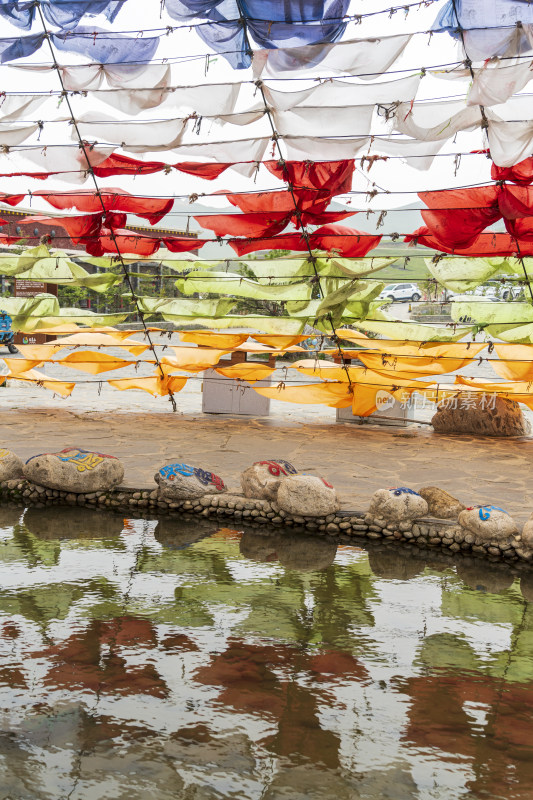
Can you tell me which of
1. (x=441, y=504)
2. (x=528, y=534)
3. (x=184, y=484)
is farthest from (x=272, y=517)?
(x=528, y=534)

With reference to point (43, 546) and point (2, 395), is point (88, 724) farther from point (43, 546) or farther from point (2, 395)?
point (2, 395)

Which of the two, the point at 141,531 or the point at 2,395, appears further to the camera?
the point at 2,395

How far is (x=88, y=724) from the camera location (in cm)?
384

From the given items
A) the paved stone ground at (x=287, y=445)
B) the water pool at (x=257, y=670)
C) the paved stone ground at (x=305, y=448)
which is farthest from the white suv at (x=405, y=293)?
the water pool at (x=257, y=670)

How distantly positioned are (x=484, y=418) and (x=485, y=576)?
4906 millimetres

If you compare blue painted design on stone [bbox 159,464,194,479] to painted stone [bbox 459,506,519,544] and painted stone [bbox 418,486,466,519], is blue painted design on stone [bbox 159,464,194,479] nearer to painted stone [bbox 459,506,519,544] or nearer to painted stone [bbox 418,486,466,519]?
painted stone [bbox 418,486,466,519]

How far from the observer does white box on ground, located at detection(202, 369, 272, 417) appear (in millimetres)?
11711

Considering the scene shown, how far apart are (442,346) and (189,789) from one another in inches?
299

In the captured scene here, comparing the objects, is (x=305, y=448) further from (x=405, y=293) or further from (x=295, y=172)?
(x=405, y=293)

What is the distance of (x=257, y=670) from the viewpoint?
448 centimetres

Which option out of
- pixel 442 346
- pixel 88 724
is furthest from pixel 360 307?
pixel 88 724

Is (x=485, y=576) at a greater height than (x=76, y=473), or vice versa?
(x=76, y=473)

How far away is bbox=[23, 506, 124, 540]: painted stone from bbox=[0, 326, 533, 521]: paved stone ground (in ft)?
1.58

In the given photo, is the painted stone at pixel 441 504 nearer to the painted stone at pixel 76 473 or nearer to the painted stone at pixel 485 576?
the painted stone at pixel 485 576
